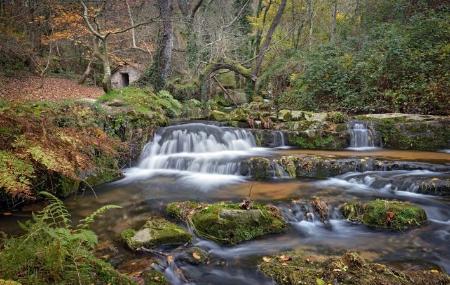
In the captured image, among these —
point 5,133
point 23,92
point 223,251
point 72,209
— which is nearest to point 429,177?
point 223,251

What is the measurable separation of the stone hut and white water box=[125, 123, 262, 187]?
10.8 m

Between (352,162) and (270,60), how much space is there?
1631cm

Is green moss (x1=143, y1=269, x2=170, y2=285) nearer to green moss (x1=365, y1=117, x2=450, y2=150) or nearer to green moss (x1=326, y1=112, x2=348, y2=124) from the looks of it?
green moss (x1=326, y1=112, x2=348, y2=124)

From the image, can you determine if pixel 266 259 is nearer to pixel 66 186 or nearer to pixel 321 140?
pixel 66 186

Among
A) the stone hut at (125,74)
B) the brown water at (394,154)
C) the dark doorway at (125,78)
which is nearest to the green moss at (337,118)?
the brown water at (394,154)

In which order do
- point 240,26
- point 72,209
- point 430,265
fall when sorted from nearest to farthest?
point 430,265 < point 72,209 < point 240,26

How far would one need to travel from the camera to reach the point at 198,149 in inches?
437

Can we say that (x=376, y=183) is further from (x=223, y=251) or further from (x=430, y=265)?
(x=223, y=251)

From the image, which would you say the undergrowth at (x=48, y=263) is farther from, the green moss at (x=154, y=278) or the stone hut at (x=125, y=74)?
the stone hut at (x=125, y=74)

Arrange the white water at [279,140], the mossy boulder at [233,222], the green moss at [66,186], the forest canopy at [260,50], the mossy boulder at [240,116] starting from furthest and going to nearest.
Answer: the forest canopy at [260,50], the mossy boulder at [240,116], the white water at [279,140], the green moss at [66,186], the mossy boulder at [233,222]

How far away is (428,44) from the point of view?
45.7 ft

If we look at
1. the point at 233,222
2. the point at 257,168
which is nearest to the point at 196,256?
the point at 233,222

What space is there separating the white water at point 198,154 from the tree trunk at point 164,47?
358 centimetres

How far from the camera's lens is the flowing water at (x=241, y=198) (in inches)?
194
